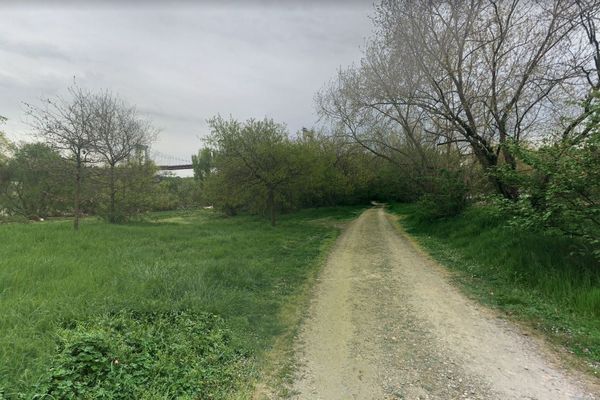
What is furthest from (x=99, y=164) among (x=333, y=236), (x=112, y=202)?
(x=333, y=236)

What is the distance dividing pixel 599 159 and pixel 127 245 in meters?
11.4

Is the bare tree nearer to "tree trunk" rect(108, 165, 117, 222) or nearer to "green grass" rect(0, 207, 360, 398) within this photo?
"green grass" rect(0, 207, 360, 398)

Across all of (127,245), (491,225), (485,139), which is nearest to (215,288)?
(127,245)

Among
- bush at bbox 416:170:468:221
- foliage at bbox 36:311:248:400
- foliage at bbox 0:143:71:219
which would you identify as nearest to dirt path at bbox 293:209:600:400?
foliage at bbox 36:311:248:400

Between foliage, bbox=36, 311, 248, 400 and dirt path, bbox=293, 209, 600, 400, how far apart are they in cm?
90

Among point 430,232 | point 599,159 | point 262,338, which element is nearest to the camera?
point 262,338

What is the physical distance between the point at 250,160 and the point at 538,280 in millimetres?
13400

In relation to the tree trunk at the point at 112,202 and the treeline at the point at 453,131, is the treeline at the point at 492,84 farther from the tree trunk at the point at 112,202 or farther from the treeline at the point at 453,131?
the tree trunk at the point at 112,202

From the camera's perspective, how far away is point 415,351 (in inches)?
138

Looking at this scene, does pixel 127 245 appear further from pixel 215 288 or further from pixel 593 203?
pixel 593 203

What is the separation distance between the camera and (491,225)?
9.79 meters

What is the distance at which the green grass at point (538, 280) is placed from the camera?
400cm

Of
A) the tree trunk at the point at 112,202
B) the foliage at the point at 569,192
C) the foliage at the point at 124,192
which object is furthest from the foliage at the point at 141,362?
the tree trunk at the point at 112,202

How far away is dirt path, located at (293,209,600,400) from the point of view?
9.21ft
